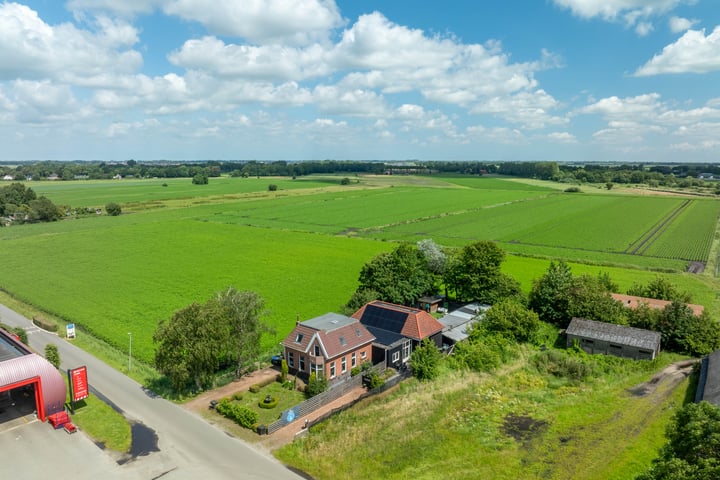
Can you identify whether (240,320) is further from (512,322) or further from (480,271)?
(480,271)

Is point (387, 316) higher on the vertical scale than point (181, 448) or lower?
higher

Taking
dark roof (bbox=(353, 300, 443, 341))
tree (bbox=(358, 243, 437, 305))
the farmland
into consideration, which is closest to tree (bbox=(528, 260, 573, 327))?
tree (bbox=(358, 243, 437, 305))

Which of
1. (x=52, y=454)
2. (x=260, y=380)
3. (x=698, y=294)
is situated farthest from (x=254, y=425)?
(x=698, y=294)

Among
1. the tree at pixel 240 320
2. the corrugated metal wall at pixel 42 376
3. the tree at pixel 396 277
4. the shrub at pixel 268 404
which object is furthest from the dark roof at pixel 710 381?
the corrugated metal wall at pixel 42 376

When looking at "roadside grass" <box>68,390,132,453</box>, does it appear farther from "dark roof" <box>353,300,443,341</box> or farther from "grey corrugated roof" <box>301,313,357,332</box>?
"dark roof" <box>353,300,443,341</box>

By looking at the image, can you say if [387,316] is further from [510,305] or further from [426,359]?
[510,305]

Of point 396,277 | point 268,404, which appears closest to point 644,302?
point 396,277
